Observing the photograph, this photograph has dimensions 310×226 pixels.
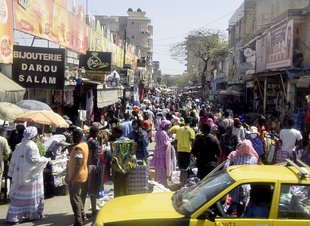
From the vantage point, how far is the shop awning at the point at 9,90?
36.1 ft

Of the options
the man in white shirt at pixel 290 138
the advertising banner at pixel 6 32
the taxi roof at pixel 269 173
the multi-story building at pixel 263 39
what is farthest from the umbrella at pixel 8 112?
the multi-story building at pixel 263 39

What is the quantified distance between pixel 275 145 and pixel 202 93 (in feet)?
183

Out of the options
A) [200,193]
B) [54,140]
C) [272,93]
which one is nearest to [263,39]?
[272,93]

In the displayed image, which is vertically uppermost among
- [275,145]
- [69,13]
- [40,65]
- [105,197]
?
[69,13]

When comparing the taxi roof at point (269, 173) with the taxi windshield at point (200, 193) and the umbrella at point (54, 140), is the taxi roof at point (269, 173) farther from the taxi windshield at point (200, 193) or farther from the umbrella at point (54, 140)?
the umbrella at point (54, 140)

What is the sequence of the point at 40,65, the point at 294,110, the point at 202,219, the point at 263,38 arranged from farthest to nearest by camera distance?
1. the point at 263,38
2. the point at 294,110
3. the point at 40,65
4. the point at 202,219

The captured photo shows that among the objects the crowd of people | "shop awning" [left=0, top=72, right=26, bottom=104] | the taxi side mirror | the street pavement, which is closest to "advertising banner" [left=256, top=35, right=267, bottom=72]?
the crowd of people

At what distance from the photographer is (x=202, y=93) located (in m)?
67.0

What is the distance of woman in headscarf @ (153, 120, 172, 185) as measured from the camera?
11.0 metres

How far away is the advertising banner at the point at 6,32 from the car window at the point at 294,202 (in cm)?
882

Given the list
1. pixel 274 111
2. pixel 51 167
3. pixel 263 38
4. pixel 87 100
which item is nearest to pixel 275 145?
pixel 51 167

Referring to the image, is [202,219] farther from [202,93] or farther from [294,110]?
[202,93]

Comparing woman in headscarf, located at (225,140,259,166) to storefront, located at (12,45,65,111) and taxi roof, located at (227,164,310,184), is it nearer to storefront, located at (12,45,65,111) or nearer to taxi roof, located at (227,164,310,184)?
taxi roof, located at (227,164,310,184)

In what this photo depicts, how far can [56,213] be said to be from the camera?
8.62 metres
